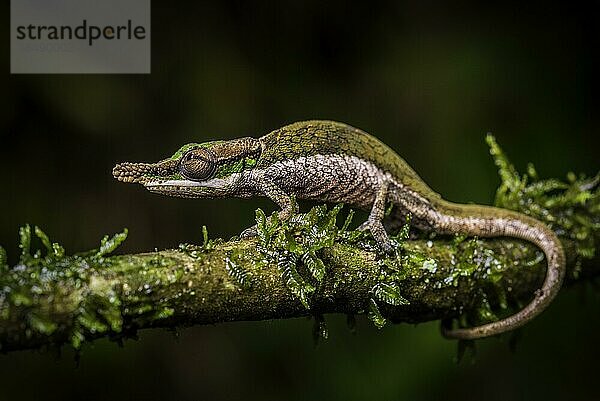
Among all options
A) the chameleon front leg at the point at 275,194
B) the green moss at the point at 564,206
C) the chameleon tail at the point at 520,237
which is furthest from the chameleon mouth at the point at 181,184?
the green moss at the point at 564,206

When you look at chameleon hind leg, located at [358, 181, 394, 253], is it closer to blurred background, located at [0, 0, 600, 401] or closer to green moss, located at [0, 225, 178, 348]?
green moss, located at [0, 225, 178, 348]

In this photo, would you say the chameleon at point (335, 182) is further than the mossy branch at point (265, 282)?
Yes

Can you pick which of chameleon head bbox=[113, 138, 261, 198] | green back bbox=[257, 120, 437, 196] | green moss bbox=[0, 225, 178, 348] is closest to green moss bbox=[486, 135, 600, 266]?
green back bbox=[257, 120, 437, 196]

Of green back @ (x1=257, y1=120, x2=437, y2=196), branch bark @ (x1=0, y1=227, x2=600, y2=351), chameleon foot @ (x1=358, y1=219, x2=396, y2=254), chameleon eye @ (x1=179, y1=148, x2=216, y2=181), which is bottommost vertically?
branch bark @ (x1=0, y1=227, x2=600, y2=351)

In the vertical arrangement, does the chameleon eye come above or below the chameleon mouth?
above

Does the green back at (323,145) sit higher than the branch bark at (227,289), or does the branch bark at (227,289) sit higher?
the green back at (323,145)

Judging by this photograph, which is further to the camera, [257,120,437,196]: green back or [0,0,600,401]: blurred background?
[0,0,600,401]: blurred background

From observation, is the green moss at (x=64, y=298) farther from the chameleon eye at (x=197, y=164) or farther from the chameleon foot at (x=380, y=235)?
the chameleon foot at (x=380, y=235)
